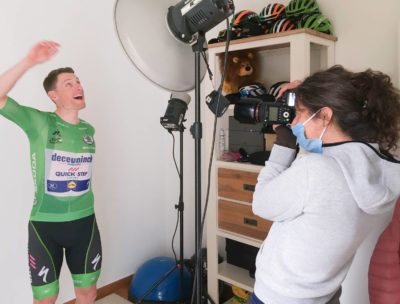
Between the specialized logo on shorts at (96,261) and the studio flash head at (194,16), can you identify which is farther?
the specialized logo on shorts at (96,261)

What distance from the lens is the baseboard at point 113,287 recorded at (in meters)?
2.15

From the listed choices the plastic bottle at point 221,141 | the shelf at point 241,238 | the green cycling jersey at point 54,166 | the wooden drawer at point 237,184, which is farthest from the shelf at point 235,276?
the green cycling jersey at point 54,166

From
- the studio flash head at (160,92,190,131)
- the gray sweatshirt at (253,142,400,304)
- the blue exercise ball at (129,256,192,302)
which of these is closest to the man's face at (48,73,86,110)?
the studio flash head at (160,92,190,131)

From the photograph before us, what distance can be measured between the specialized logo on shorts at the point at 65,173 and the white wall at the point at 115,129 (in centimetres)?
52

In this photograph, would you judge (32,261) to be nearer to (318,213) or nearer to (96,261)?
(96,261)

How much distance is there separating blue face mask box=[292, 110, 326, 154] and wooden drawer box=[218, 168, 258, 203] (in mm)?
820

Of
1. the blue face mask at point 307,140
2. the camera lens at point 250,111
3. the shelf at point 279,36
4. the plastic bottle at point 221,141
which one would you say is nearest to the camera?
the blue face mask at point 307,140

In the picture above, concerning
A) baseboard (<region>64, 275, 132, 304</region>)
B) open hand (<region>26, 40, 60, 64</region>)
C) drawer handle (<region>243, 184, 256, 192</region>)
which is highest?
open hand (<region>26, 40, 60, 64</region>)

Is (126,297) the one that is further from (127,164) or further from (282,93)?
(282,93)

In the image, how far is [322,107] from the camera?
2.57 feet

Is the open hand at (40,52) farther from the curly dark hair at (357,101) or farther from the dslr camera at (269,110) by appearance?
the curly dark hair at (357,101)

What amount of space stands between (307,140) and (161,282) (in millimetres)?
1453

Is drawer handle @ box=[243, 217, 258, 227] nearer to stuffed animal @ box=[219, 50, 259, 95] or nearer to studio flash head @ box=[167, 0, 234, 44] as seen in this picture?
stuffed animal @ box=[219, 50, 259, 95]

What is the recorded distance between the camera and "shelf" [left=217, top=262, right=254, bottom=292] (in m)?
1.77
